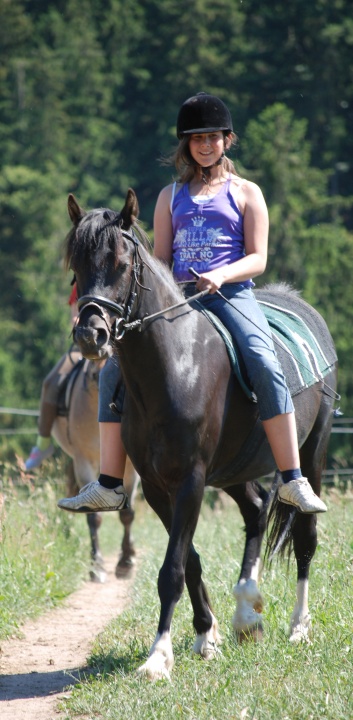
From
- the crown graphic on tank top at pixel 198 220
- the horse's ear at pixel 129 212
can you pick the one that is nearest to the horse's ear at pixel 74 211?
the horse's ear at pixel 129 212

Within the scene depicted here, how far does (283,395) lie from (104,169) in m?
45.1

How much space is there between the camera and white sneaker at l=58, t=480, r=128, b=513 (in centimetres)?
563

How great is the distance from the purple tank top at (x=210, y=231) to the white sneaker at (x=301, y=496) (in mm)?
1187

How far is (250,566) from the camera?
5984 millimetres

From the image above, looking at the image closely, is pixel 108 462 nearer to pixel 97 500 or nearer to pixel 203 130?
pixel 97 500

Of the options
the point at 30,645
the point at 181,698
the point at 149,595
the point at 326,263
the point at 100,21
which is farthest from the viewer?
the point at 100,21

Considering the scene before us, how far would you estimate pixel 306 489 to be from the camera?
5562 mm

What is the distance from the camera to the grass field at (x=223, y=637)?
4.37 metres

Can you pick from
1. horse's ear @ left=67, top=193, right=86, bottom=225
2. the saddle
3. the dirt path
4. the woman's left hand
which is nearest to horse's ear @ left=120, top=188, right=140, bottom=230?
horse's ear @ left=67, top=193, right=86, bottom=225

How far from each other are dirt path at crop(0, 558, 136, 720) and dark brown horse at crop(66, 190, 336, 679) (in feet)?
2.23

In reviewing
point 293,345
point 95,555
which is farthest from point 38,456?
point 293,345

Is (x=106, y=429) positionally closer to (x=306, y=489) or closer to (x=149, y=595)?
(x=306, y=489)

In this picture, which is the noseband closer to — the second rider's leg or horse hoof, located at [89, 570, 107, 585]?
the second rider's leg

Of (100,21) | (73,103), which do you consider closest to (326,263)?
(73,103)
